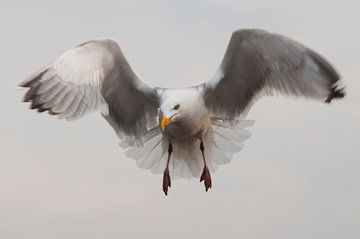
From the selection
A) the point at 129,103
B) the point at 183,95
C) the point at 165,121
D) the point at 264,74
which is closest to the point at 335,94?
the point at 264,74

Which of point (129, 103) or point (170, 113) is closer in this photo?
point (170, 113)

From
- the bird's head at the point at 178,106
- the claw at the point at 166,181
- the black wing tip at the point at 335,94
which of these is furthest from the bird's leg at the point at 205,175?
the black wing tip at the point at 335,94

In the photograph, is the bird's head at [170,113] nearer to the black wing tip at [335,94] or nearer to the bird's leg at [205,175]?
the bird's leg at [205,175]

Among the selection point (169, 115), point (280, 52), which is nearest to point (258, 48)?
point (280, 52)

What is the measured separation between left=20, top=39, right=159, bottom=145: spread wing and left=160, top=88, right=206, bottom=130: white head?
0.37 m

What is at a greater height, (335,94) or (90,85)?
(90,85)

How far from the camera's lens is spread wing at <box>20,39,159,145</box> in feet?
32.1

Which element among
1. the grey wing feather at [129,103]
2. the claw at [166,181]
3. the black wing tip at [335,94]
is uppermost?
the black wing tip at [335,94]

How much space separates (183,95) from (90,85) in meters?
0.95

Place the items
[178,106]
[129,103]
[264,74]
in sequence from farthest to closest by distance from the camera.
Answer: [129,103], [264,74], [178,106]

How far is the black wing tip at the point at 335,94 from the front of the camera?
994 centimetres

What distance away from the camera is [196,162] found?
1130cm

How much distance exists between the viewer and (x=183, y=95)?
10.4 meters

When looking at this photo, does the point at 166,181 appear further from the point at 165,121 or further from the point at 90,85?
the point at 90,85
